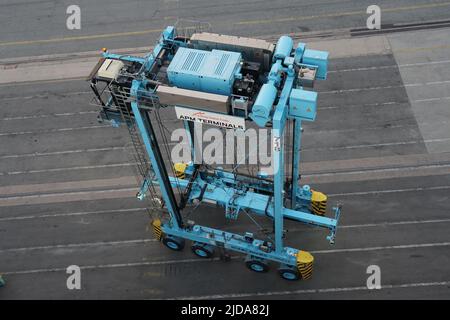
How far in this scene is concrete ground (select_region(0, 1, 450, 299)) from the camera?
23703 mm

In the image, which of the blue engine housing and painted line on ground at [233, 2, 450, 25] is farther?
painted line on ground at [233, 2, 450, 25]

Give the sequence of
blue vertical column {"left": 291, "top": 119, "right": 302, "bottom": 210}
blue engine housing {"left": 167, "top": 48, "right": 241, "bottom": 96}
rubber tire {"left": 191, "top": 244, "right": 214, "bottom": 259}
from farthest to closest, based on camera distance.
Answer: rubber tire {"left": 191, "top": 244, "right": 214, "bottom": 259} → blue vertical column {"left": 291, "top": 119, "right": 302, "bottom": 210} → blue engine housing {"left": 167, "top": 48, "right": 241, "bottom": 96}

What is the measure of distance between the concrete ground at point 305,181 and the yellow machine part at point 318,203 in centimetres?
130

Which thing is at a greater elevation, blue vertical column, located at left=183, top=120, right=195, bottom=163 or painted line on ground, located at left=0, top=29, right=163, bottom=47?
painted line on ground, located at left=0, top=29, right=163, bottom=47

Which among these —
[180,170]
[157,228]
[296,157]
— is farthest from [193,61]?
[157,228]

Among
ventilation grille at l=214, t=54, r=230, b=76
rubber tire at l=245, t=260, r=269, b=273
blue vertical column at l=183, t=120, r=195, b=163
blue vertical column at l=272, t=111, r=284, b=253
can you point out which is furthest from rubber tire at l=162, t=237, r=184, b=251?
ventilation grille at l=214, t=54, r=230, b=76

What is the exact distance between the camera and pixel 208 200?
2422 centimetres

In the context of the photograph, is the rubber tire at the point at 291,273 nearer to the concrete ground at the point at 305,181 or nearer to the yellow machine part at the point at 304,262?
the yellow machine part at the point at 304,262

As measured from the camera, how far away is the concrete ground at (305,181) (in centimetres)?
2370

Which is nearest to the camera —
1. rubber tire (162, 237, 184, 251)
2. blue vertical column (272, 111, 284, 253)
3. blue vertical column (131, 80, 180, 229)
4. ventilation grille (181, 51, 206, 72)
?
blue vertical column (272, 111, 284, 253)

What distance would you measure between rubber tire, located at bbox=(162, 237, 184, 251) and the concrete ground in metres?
0.50

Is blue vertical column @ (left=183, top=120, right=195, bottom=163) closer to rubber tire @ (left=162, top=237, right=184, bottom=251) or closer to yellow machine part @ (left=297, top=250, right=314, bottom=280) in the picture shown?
rubber tire @ (left=162, top=237, right=184, bottom=251)

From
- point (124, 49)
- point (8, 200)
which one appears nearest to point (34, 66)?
point (124, 49)

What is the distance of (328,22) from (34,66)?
82.4 ft
